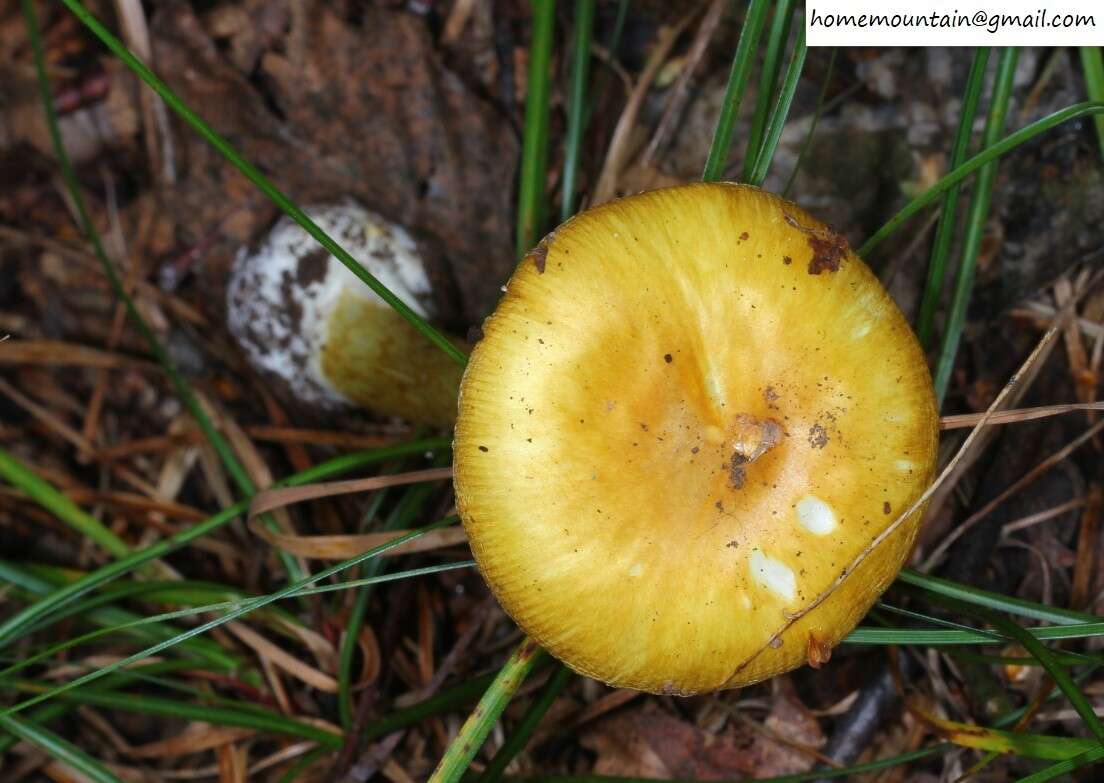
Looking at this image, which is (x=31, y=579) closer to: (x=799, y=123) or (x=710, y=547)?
(x=710, y=547)

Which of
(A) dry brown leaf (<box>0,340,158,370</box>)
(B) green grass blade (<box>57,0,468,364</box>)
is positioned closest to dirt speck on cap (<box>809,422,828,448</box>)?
(B) green grass blade (<box>57,0,468,364</box>)

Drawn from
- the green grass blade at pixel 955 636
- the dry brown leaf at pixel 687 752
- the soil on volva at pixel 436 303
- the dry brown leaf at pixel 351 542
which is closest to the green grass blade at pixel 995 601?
the green grass blade at pixel 955 636

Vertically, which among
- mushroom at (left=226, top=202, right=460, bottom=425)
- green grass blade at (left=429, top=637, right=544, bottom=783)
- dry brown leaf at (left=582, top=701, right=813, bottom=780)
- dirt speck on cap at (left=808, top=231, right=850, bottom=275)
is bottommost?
dry brown leaf at (left=582, top=701, right=813, bottom=780)

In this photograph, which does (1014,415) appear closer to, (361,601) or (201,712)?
(361,601)

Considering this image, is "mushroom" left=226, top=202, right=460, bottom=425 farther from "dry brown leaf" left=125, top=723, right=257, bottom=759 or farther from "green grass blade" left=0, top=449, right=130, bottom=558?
"dry brown leaf" left=125, top=723, right=257, bottom=759

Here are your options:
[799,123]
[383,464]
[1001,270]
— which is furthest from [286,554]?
[1001,270]

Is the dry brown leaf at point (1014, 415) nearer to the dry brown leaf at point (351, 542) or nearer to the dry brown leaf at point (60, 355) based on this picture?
the dry brown leaf at point (351, 542)

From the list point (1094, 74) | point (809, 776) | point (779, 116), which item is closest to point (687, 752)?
point (809, 776)
